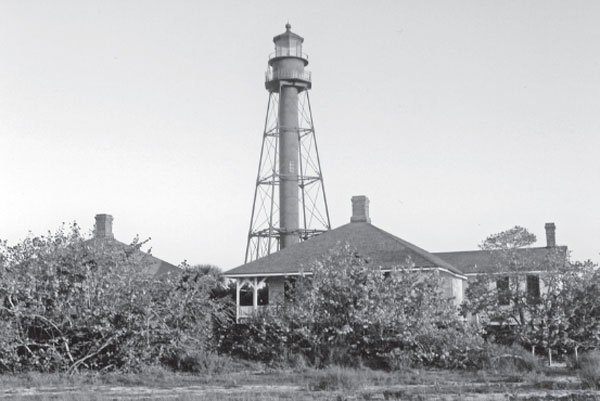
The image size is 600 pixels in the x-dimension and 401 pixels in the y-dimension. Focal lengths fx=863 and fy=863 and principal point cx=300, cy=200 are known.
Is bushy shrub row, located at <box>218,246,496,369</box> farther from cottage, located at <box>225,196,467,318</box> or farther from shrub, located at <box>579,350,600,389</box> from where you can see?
cottage, located at <box>225,196,467,318</box>

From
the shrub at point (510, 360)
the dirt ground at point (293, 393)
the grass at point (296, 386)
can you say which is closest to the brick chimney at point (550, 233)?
the shrub at point (510, 360)

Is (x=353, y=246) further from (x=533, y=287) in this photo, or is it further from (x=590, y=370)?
(x=590, y=370)

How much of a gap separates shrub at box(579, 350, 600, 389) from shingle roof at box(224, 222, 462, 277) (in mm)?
10095

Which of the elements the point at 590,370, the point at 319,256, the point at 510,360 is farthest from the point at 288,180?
the point at 590,370

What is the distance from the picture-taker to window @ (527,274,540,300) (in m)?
22.5

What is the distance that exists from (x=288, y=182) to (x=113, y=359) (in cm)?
2160

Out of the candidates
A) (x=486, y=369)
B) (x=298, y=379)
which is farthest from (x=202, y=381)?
(x=486, y=369)

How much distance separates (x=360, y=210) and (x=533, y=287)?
12135 millimetres

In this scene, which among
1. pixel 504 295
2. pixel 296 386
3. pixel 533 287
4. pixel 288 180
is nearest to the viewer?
pixel 296 386

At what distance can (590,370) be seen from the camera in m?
15.9

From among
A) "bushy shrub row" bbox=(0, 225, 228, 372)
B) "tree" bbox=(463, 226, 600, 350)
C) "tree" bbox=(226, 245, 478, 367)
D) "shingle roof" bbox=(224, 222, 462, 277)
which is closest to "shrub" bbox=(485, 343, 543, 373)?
"tree" bbox=(226, 245, 478, 367)

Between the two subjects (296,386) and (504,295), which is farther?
(504,295)

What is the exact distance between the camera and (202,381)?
17000 mm

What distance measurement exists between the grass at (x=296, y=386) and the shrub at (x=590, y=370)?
0.73 feet
